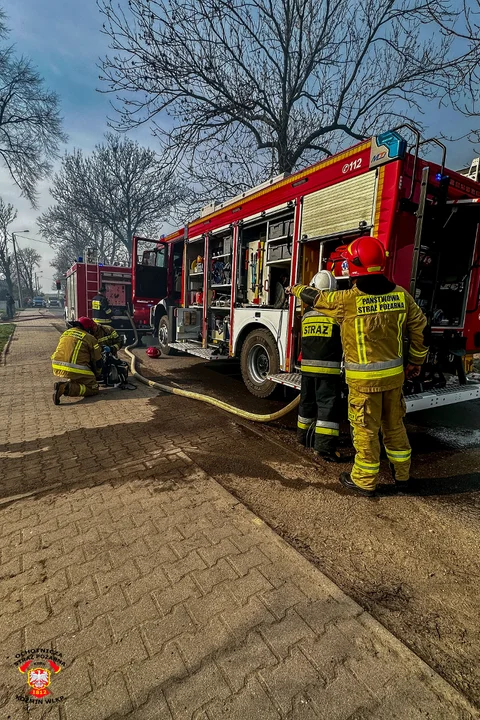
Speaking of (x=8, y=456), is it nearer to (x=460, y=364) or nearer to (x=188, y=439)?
(x=188, y=439)

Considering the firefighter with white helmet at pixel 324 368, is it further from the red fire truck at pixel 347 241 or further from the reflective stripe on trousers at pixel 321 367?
the red fire truck at pixel 347 241

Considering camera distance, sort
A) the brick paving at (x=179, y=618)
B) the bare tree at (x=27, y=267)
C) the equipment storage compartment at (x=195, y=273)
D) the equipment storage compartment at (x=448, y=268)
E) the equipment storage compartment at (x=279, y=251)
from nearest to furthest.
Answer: the brick paving at (x=179, y=618)
the equipment storage compartment at (x=448, y=268)
the equipment storage compartment at (x=279, y=251)
the equipment storage compartment at (x=195, y=273)
the bare tree at (x=27, y=267)

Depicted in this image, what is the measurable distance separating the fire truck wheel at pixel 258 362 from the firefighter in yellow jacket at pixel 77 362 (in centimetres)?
224

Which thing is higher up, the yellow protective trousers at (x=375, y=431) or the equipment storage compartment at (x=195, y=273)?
the equipment storage compartment at (x=195, y=273)

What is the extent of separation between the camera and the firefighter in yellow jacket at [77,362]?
5195mm

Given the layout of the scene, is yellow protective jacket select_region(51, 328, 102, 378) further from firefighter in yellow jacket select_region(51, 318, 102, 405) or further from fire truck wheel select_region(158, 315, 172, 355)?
fire truck wheel select_region(158, 315, 172, 355)

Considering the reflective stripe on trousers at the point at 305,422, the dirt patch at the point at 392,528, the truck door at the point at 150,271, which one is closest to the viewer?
the dirt patch at the point at 392,528

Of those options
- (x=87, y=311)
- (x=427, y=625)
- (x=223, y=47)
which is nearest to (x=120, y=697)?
(x=427, y=625)

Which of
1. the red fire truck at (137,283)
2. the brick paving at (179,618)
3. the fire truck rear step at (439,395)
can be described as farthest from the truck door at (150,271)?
the brick paving at (179,618)

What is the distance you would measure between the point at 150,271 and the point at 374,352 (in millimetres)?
7358

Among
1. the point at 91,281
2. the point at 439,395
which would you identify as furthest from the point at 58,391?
the point at 91,281

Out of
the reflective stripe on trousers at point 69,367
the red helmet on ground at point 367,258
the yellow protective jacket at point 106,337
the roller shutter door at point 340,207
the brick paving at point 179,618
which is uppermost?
the roller shutter door at point 340,207

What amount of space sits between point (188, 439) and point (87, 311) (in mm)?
11041
